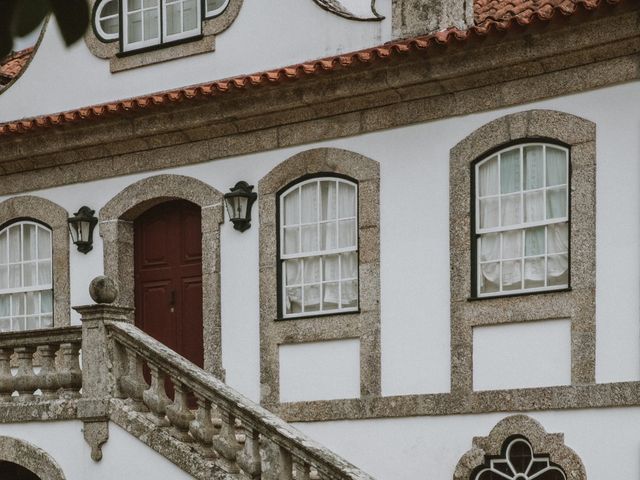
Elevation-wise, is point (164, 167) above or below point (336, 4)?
below

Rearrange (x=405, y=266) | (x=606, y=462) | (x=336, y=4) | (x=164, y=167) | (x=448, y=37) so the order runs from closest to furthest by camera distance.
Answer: (x=606, y=462) → (x=448, y=37) → (x=405, y=266) → (x=336, y=4) → (x=164, y=167)

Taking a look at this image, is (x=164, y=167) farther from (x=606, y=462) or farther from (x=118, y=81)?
(x=606, y=462)

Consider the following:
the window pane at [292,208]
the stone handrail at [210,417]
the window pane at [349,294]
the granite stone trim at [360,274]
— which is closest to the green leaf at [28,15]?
the stone handrail at [210,417]

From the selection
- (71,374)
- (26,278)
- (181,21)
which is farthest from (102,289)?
(181,21)

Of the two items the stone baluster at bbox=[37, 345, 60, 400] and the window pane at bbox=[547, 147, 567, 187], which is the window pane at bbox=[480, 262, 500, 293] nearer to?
the window pane at bbox=[547, 147, 567, 187]

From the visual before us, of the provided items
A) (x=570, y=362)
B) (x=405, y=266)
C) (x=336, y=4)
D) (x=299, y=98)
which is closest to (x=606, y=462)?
(x=570, y=362)

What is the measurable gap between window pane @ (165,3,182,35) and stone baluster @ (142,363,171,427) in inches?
171

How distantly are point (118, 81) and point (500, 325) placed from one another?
5035mm

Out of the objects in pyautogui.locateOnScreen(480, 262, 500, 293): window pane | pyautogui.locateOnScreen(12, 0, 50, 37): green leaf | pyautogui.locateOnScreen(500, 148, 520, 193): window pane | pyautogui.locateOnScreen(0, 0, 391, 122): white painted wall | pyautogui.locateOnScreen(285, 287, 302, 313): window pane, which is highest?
pyautogui.locateOnScreen(0, 0, 391, 122): white painted wall

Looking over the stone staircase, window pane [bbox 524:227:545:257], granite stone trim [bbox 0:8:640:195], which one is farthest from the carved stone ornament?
the stone staircase

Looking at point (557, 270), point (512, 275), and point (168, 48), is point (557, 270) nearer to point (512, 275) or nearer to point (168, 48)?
point (512, 275)

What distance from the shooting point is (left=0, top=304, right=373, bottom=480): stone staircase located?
7.49 m

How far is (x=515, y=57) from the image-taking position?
29.3 feet

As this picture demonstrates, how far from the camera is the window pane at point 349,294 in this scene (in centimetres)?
990
